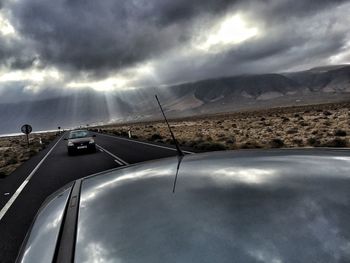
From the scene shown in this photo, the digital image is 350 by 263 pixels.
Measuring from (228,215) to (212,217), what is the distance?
0.07 meters

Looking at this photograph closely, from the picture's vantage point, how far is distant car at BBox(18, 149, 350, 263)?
1.25m

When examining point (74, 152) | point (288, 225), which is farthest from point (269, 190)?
point (74, 152)

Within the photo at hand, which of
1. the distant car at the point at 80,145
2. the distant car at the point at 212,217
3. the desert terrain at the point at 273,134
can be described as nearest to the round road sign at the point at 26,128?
the desert terrain at the point at 273,134

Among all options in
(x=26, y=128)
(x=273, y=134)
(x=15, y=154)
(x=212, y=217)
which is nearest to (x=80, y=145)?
(x=15, y=154)

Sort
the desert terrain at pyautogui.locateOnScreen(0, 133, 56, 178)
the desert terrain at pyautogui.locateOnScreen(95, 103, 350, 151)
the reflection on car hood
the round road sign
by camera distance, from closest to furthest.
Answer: the reflection on car hood → the desert terrain at pyautogui.locateOnScreen(95, 103, 350, 151) → the desert terrain at pyautogui.locateOnScreen(0, 133, 56, 178) → the round road sign

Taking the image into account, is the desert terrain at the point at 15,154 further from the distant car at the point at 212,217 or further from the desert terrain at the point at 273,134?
the distant car at the point at 212,217

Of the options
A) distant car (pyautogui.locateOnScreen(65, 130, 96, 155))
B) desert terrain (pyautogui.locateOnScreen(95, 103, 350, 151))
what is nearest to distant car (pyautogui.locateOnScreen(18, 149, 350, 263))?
desert terrain (pyautogui.locateOnScreen(95, 103, 350, 151))

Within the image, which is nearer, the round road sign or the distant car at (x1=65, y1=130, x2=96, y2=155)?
the distant car at (x1=65, y1=130, x2=96, y2=155)

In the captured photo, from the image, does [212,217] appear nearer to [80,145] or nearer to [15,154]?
[80,145]

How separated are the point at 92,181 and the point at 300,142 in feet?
53.7

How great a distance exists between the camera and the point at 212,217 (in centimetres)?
150

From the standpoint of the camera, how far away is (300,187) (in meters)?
1.61

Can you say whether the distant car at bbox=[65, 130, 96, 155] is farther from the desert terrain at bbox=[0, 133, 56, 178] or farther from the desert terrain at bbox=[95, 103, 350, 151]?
the desert terrain at bbox=[95, 103, 350, 151]

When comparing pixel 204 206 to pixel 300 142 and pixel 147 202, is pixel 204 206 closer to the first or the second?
pixel 147 202
